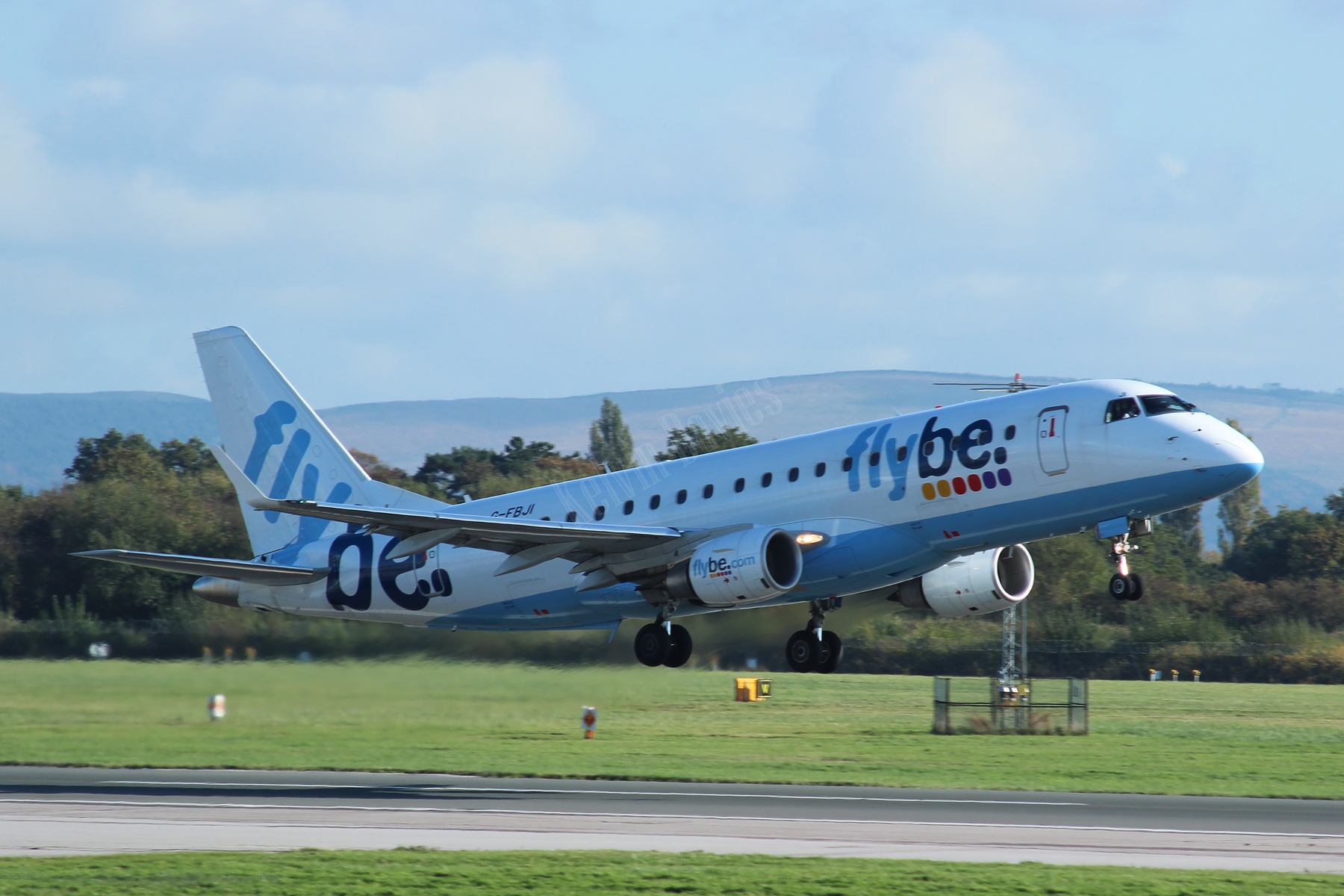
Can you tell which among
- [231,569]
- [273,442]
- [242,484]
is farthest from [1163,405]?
[273,442]

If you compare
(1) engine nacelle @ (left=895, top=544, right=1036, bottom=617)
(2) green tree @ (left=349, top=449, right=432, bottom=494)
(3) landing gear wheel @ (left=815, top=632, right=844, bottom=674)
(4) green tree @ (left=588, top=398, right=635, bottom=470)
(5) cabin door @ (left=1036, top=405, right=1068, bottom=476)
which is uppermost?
(4) green tree @ (left=588, top=398, right=635, bottom=470)

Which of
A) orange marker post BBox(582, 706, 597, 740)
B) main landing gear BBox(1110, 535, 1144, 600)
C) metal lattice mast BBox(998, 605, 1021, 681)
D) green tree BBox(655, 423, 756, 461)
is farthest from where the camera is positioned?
green tree BBox(655, 423, 756, 461)

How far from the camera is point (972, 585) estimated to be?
34.2 m

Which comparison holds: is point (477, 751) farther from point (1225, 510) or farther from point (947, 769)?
point (1225, 510)

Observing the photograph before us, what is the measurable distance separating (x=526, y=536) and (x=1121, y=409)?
12.2 metres

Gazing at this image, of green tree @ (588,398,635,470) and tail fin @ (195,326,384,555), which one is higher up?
green tree @ (588,398,635,470)

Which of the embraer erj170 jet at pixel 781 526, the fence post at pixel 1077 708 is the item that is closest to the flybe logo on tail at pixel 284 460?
the embraer erj170 jet at pixel 781 526

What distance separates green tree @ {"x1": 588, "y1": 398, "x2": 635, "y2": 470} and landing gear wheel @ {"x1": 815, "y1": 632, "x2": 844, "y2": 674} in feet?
312

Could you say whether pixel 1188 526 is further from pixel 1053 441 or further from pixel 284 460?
pixel 1053 441

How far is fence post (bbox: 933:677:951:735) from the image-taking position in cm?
5288

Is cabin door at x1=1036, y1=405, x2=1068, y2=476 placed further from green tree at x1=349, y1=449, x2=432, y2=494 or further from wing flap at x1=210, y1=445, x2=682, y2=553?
green tree at x1=349, y1=449, x2=432, y2=494

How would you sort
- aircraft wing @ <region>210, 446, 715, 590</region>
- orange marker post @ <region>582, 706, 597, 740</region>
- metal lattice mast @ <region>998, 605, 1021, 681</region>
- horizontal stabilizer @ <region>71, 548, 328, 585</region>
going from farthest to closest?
metal lattice mast @ <region>998, 605, 1021, 681</region> < orange marker post @ <region>582, 706, 597, 740</region> < horizontal stabilizer @ <region>71, 548, 328, 585</region> < aircraft wing @ <region>210, 446, 715, 590</region>

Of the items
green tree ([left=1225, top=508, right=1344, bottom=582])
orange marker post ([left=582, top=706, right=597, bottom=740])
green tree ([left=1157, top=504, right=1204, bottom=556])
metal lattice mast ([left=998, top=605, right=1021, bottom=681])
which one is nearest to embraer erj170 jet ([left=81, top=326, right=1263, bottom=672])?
orange marker post ([left=582, top=706, right=597, bottom=740])

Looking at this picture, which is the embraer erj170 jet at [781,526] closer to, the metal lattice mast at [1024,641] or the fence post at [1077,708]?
the fence post at [1077,708]
